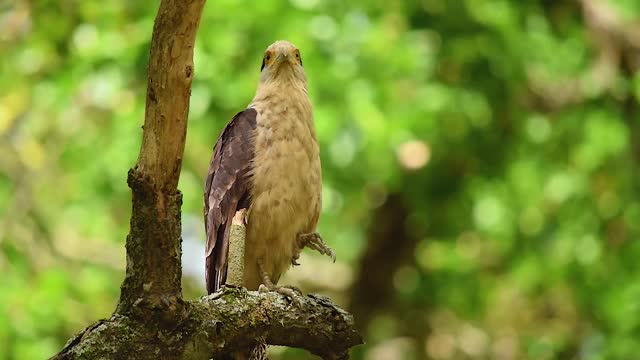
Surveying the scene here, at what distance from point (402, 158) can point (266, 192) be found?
3904 millimetres

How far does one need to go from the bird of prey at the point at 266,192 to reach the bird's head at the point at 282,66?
0.87 feet

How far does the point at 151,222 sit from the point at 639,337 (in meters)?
5.41

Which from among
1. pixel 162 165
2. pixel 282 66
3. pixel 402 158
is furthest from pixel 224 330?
pixel 402 158

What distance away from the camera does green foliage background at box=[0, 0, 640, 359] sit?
6.95 metres

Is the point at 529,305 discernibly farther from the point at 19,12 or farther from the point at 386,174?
the point at 19,12

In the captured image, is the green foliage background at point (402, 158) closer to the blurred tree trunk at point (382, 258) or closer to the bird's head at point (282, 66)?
the blurred tree trunk at point (382, 258)

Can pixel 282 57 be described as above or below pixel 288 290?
above

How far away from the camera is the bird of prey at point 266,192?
3988 millimetres

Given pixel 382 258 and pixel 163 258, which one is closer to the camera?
pixel 163 258

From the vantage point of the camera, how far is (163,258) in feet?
9.58

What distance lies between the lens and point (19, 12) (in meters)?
7.27

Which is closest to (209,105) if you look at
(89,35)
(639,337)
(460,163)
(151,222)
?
(89,35)

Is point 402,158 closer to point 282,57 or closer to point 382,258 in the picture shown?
point 382,258

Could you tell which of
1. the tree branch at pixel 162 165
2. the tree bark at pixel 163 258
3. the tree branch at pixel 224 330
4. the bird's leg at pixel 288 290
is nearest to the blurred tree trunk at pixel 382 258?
the bird's leg at pixel 288 290
